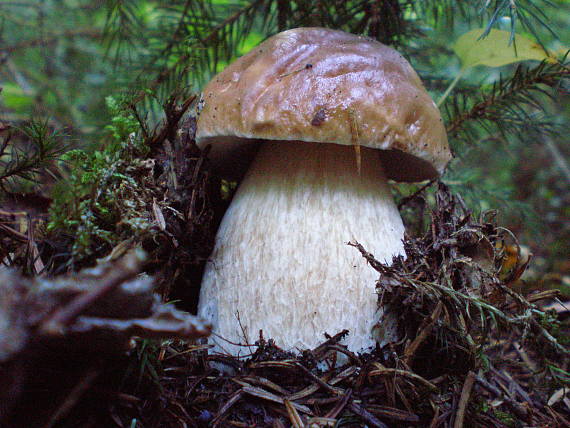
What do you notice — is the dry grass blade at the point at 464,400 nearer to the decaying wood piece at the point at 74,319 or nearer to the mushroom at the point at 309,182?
the mushroom at the point at 309,182

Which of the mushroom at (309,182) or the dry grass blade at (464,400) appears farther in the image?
the mushroom at (309,182)

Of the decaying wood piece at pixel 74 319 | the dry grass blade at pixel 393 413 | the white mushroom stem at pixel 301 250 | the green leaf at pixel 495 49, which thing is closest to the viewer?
the decaying wood piece at pixel 74 319

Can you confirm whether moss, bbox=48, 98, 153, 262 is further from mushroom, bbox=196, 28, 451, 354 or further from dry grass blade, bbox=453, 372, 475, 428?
dry grass blade, bbox=453, 372, 475, 428

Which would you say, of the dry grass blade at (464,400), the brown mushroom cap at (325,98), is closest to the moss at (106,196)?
the brown mushroom cap at (325,98)


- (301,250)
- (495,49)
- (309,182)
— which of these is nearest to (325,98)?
(309,182)

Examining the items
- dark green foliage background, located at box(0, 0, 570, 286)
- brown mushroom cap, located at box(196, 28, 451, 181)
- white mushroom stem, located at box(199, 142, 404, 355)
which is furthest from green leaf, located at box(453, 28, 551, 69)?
white mushroom stem, located at box(199, 142, 404, 355)

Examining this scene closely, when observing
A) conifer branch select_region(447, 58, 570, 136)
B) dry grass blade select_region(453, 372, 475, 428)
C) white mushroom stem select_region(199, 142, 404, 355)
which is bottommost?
dry grass blade select_region(453, 372, 475, 428)

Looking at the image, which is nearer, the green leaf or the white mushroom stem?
the white mushroom stem

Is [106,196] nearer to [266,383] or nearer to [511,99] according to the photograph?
[266,383]
